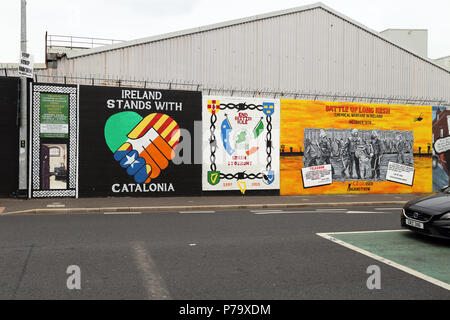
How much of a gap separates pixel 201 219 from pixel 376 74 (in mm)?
14438

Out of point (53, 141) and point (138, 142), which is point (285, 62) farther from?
point (53, 141)

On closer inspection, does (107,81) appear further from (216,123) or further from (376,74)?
(376,74)

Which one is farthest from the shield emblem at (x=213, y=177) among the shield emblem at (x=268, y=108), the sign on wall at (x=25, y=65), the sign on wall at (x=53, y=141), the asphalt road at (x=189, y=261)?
the sign on wall at (x=25, y=65)

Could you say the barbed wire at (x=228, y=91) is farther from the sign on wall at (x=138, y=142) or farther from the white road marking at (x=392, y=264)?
the white road marking at (x=392, y=264)

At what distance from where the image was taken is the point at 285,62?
18.7 m

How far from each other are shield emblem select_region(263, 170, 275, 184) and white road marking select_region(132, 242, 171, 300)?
10.3 m

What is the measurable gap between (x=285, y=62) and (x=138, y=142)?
27.2 ft

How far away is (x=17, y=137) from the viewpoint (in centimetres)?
1393

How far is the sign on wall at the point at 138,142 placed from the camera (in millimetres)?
14570

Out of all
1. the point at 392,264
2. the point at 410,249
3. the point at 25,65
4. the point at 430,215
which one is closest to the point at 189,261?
the point at 392,264

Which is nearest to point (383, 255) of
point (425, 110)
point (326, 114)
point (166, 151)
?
point (166, 151)

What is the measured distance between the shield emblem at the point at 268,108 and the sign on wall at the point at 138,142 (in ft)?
9.51

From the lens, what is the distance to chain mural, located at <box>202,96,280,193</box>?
52.3 ft

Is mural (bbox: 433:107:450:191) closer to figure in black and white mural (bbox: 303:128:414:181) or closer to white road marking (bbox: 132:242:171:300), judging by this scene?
figure in black and white mural (bbox: 303:128:414:181)
